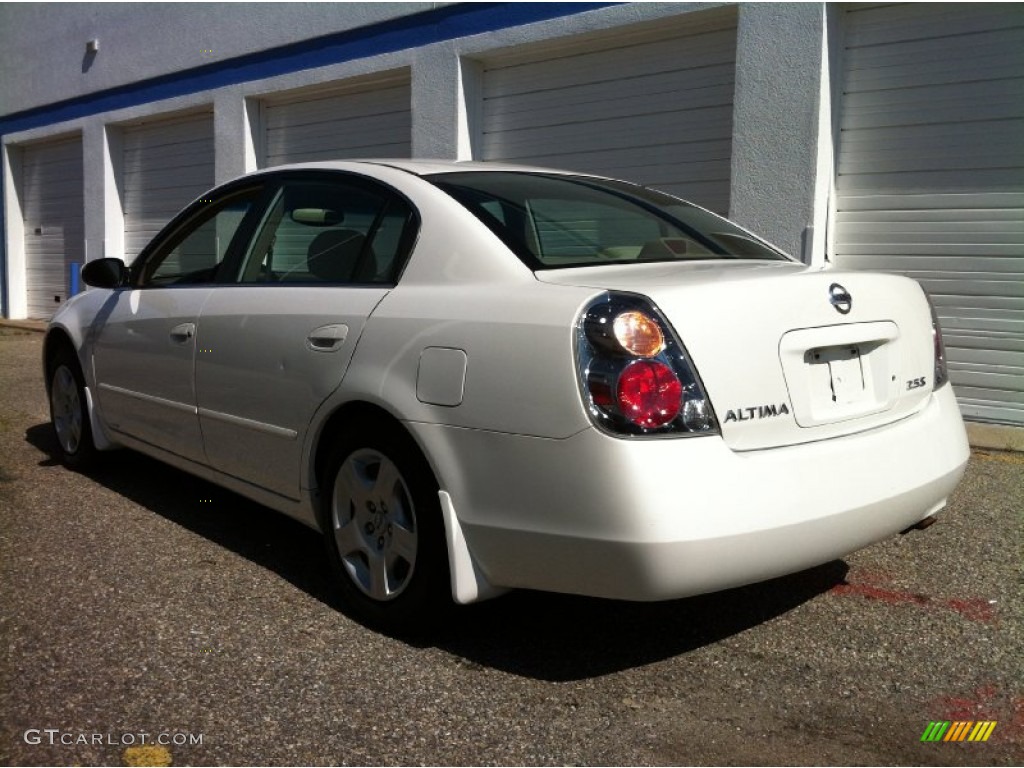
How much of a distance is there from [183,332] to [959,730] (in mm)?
3077

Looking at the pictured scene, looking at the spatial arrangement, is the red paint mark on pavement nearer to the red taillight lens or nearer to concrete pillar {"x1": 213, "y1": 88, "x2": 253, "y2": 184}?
the red taillight lens

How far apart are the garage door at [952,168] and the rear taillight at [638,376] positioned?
4672 millimetres

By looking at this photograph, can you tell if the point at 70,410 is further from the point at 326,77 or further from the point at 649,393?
the point at 326,77

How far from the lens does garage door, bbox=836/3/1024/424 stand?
6.46 metres

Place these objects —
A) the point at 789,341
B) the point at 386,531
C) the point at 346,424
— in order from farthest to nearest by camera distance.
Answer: the point at 346,424 → the point at 386,531 → the point at 789,341

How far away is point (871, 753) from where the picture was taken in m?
2.63

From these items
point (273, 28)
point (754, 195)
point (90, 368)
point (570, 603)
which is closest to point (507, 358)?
point (570, 603)

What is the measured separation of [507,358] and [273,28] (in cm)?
934

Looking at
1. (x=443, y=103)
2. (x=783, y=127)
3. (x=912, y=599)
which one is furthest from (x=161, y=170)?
(x=912, y=599)

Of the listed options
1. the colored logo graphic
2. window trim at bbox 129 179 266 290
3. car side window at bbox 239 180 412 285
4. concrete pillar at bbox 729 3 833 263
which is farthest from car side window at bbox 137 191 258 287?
concrete pillar at bbox 729 3 833 263

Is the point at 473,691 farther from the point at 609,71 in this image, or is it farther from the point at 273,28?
the point at 273,28

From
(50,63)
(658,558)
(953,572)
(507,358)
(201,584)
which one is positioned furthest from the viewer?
(50,63)

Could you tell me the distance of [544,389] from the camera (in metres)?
2.72

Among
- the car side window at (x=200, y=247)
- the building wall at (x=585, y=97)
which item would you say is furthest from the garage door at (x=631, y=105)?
the car side window at (x=200, y=247)
